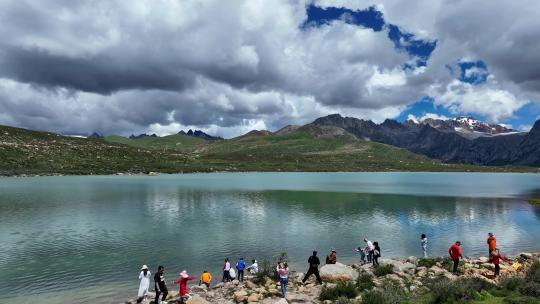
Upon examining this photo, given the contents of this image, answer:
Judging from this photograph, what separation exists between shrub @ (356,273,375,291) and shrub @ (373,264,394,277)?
2432 millimetres

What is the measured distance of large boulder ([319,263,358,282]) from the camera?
1337 inches

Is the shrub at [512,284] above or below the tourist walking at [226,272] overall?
above

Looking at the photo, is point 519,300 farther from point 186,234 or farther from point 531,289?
point 186,234

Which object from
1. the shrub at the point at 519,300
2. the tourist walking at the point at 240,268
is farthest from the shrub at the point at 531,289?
the tourist walking at the point at 240,268

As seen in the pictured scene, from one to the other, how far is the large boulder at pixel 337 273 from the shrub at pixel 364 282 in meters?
1.70

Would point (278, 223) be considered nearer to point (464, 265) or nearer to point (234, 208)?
point (234, 208)

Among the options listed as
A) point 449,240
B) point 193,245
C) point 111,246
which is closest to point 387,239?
point 449,240

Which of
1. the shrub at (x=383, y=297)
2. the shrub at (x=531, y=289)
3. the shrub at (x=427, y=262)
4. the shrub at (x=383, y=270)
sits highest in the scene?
the shrub at (x=531, y=289)

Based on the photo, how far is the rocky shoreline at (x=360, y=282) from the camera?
1113 inches

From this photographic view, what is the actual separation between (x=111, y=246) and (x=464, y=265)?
42.6m

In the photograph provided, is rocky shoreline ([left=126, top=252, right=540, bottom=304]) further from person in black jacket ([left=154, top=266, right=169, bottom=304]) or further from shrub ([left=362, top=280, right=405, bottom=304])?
person in black jacket ([left=154, top=266, right=169, bottom=304])

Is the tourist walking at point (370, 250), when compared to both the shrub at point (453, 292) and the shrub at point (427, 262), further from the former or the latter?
the shrub at point (453, 292)

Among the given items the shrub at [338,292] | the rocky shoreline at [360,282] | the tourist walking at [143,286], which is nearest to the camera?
the shrub at [338,292]

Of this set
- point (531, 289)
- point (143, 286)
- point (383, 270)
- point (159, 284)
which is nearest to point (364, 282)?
point (383, 270)
